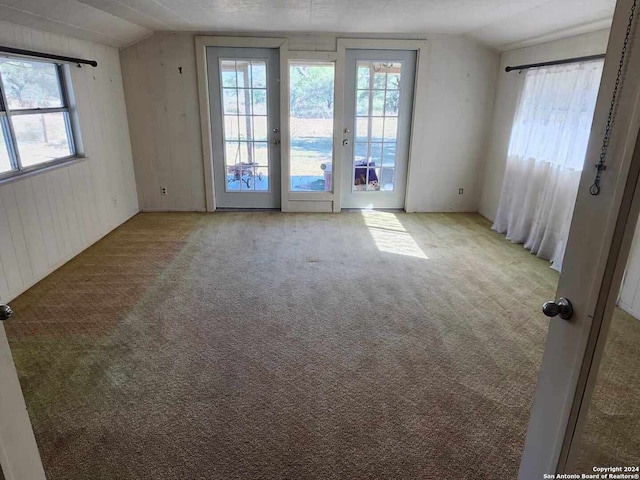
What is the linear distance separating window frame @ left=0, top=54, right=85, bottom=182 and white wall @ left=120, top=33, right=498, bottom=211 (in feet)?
3.62

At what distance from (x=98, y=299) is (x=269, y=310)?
A: 4.31ft

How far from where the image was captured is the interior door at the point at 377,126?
5.07m

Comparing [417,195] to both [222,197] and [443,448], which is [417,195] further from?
[443,448]

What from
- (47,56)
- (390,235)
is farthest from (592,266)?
(47,56)

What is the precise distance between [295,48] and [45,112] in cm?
275

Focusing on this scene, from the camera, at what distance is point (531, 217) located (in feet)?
14.1

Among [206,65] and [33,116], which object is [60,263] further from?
[206,65]

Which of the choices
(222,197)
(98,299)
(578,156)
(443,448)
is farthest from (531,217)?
(98,299)

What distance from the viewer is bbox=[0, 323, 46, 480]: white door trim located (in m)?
0.99

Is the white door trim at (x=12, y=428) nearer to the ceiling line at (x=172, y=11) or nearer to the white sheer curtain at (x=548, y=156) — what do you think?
the ceiling line at (x=172, y=11)

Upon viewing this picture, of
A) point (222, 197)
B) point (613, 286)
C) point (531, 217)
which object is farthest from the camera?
point (222, 197)

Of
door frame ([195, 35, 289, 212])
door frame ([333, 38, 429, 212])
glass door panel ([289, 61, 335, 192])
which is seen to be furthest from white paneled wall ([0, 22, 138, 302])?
door frame ([333, 38, 429, 212])

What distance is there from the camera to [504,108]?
16.1ft

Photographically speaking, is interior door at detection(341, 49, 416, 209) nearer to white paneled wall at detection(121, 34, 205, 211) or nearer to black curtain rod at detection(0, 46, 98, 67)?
white paneled wall at detection(121, 34, 205, 211)
